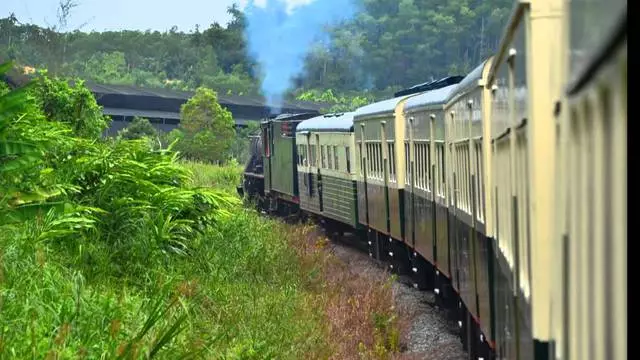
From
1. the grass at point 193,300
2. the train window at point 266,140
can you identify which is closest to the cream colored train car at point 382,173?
the grass at point 193,300

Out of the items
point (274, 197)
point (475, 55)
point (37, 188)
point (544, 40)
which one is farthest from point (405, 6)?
point (544, 40)

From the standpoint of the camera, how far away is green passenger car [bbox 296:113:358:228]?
788 inches

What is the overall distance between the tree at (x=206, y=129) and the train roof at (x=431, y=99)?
40.0m

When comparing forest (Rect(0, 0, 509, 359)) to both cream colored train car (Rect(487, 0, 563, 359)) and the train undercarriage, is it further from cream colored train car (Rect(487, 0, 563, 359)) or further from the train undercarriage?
cream colored train car (Rect(487, 0, 563, 359))

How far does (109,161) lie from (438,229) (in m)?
3.52

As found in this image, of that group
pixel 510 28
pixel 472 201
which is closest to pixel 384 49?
pixel 472 201

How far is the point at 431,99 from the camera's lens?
12.3 meters

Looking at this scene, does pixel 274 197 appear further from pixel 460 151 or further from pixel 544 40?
pixel 544 40

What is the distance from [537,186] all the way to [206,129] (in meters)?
53.8

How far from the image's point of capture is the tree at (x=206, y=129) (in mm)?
54438

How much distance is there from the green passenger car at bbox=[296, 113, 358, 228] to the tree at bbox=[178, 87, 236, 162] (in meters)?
29.0

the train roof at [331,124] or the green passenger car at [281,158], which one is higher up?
the train roof at [331,124]

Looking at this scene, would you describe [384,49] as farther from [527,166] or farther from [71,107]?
[527,166]

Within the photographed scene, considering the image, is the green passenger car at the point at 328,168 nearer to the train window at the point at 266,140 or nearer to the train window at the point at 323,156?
the train window at the point at 323,156
